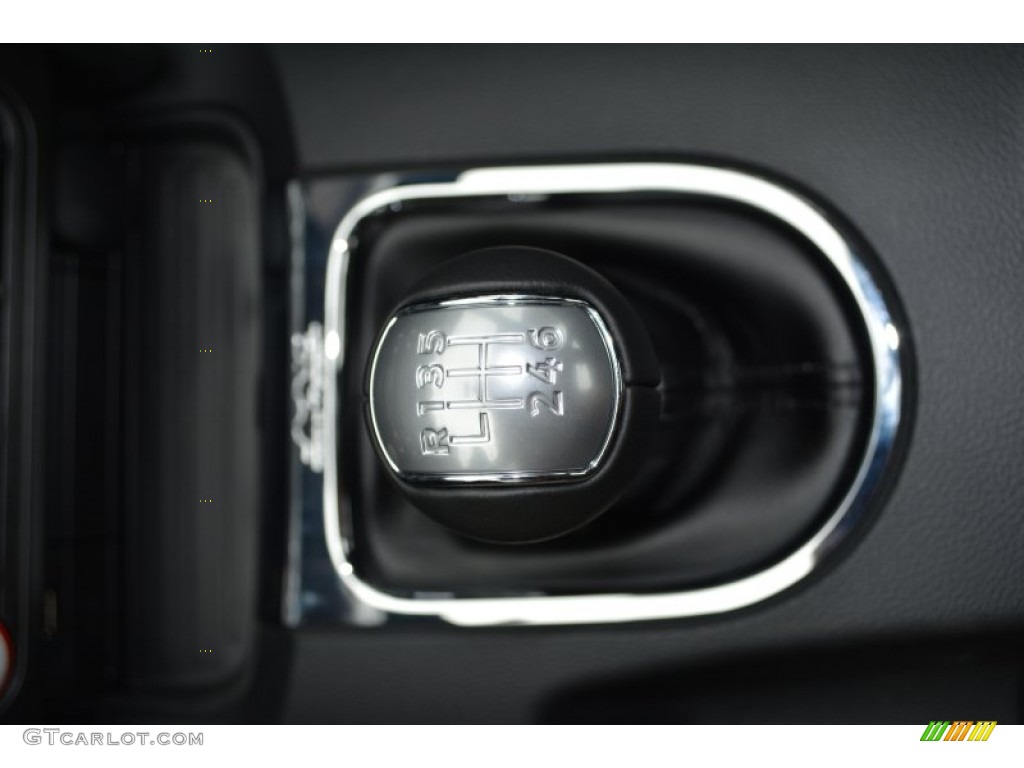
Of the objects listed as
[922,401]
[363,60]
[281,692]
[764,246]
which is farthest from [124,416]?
[922,401]

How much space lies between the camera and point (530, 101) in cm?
89

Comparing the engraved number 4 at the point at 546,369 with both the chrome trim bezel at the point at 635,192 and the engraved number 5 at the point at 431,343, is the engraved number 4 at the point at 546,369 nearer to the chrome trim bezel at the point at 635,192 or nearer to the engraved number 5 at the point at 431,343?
the engraved number 5 at the point at 431,343

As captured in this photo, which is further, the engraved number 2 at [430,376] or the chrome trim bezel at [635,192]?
the chrome trim bezel at [635,192]

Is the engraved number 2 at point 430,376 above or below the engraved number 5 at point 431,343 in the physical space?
below

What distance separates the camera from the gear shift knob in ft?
2.28

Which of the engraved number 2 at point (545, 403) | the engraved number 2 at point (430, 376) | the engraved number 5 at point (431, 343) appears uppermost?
the engraved number 5 at point (431, 343)

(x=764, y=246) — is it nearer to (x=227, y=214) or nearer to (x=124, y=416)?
(x=227, y=214)
